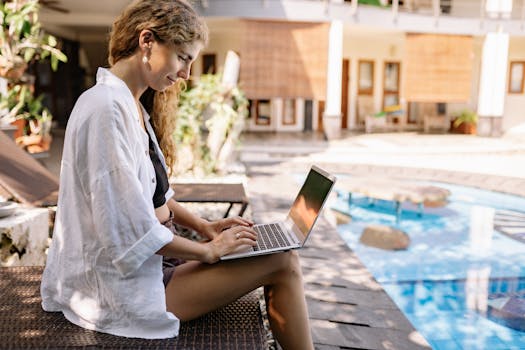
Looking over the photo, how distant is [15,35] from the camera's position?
5902mm

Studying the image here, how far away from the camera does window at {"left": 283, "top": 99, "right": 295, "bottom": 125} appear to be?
15.0m

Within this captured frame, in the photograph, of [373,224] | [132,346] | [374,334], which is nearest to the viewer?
[132,346]

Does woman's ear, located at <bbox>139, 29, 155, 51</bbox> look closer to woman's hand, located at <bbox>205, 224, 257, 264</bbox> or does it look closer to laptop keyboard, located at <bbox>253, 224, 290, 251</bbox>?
woman's hand, located at <bbox>205, 224, 257, 264</bbox>

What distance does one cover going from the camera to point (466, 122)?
48.8 feet

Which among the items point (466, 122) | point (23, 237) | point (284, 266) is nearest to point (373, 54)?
point (466, 122)

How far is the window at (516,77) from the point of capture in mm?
15734

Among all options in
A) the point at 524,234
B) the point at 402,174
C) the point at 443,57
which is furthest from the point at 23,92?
the point at 443,57

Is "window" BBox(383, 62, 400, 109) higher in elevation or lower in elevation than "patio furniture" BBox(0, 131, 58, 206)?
higher

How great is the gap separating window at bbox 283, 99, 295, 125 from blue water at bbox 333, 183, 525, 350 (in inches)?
337

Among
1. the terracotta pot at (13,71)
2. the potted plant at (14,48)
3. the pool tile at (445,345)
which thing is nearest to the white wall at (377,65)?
the potted plant at (14,48)

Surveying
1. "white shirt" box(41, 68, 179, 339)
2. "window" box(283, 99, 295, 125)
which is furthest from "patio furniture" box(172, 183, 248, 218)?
"window" box(283, 99, 295, 125)

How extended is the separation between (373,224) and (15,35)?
4693 millimetres

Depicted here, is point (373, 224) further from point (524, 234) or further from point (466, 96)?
point (466, 96)

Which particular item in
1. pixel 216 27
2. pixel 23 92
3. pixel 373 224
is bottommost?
pixel 373 224
